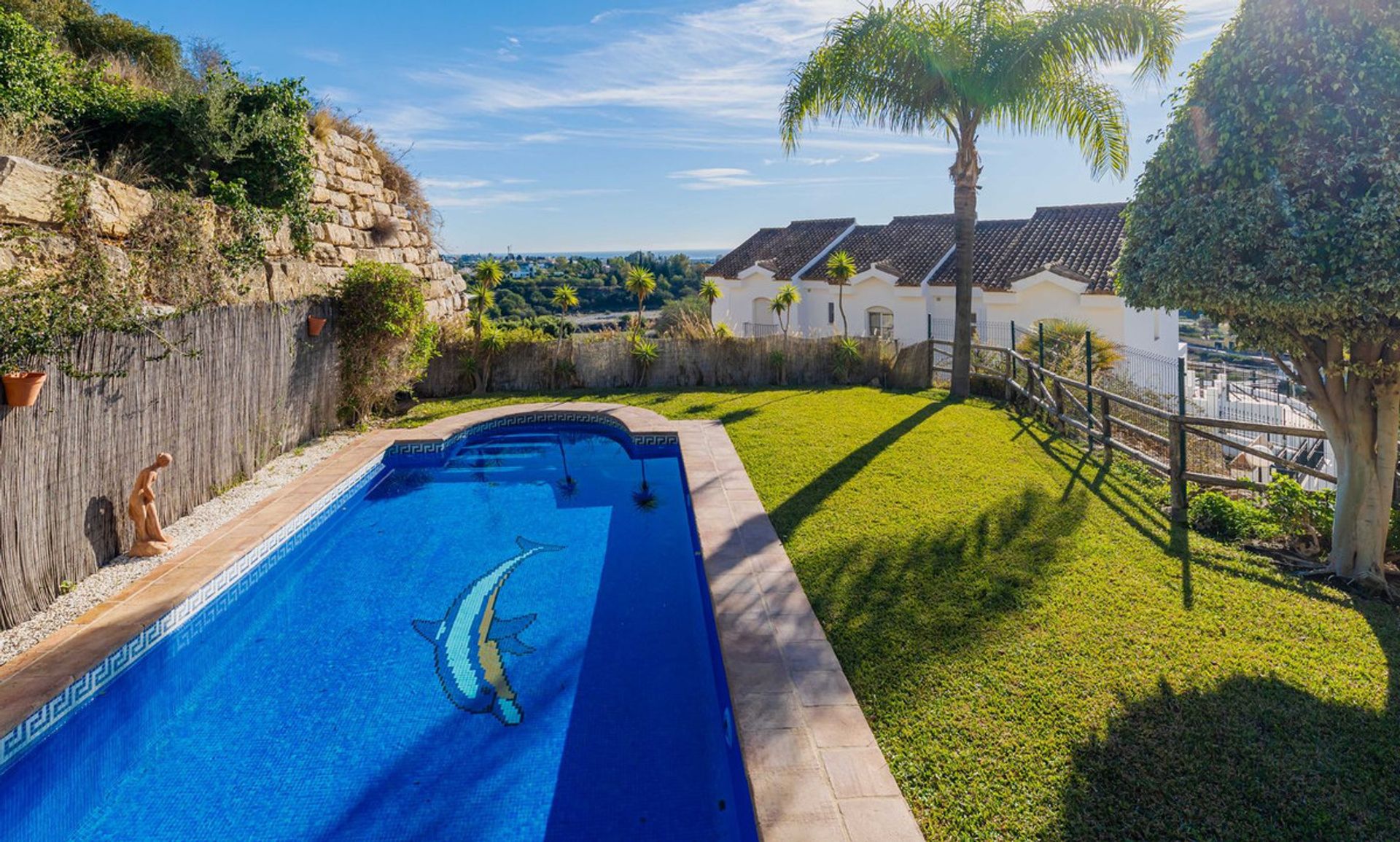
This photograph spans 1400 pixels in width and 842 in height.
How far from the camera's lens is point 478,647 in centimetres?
512

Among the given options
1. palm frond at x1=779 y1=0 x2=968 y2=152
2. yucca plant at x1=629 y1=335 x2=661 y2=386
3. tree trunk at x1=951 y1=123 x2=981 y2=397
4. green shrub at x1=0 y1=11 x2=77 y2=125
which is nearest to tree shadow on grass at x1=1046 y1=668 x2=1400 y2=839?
tree trunk at x1=951 y1=123 x2=981 y2=397

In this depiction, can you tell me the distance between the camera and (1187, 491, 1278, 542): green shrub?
5992mm

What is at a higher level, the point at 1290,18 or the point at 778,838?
the point at 1290,18

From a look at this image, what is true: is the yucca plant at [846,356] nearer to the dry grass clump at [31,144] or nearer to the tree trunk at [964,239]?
the tree trunk at [964,239]

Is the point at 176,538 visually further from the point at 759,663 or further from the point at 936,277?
the point at 936,277

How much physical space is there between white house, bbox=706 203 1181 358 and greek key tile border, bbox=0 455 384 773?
473 inches

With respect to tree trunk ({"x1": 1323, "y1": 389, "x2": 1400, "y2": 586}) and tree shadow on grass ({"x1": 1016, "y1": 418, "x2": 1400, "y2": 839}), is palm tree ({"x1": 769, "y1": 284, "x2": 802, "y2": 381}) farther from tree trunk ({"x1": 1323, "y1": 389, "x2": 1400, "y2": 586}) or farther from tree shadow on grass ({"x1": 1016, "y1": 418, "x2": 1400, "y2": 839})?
tree shadow on grass ({"x1": 1016, "y1": 418, "x2": 1400, "y2": 839})

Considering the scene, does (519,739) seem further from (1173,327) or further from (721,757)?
(1173,327)

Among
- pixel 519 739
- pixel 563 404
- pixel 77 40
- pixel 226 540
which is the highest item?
pixel 77 40

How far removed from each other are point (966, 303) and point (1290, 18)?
344 inches

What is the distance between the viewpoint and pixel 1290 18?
4.17 m

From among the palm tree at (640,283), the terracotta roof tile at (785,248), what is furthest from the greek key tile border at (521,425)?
the terracotta roof tile at (785,248)

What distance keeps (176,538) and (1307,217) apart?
27.8 feet

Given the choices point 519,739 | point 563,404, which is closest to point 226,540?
point 519,739
